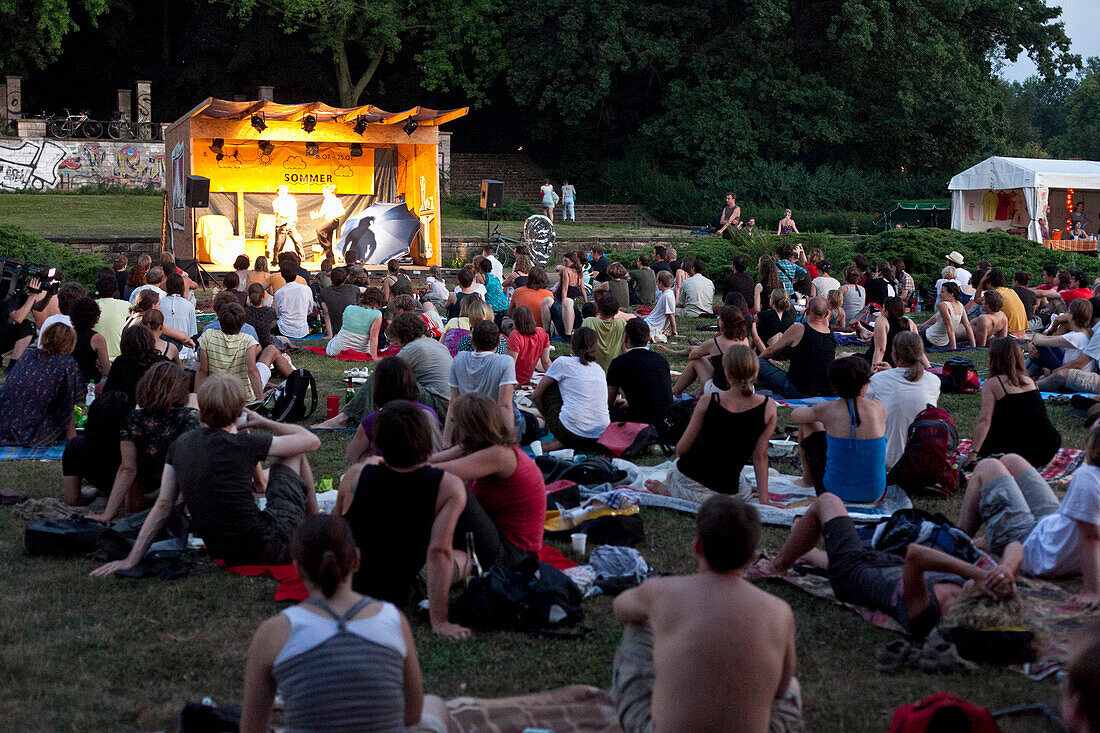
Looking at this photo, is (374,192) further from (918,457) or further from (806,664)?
(806,664)

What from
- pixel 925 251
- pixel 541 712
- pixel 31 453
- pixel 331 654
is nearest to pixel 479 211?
pixel 925 251

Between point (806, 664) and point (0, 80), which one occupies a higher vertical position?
point (0, 80)

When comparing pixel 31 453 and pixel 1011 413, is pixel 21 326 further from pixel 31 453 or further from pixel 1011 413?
pixel 1011 413

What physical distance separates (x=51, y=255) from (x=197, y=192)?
2.97m

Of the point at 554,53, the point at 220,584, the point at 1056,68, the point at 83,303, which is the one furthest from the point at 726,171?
the point at 220,584

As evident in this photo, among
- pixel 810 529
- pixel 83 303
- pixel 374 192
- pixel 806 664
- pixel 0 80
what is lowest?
pixel 806 664

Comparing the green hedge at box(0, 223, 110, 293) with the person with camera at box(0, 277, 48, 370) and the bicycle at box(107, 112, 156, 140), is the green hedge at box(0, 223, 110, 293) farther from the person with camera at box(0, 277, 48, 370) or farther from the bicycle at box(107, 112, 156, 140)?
the bicycle at box(107, 112, 156, 140)

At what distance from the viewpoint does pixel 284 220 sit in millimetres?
19969

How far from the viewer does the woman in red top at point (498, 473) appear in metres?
4.32

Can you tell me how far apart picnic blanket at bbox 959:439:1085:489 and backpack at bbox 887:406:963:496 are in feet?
0.96

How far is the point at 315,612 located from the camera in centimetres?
260

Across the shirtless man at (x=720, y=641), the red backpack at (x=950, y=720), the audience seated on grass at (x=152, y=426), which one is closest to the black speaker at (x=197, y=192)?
the audience seated on grass at (x=152, y=426)

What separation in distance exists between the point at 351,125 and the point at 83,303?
13.4 m

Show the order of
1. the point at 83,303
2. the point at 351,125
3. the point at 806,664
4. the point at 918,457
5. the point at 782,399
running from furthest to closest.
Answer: the point at 351,125, the point at 782,399, the point at 83,303, the point at 918,457, the point at 806,664
